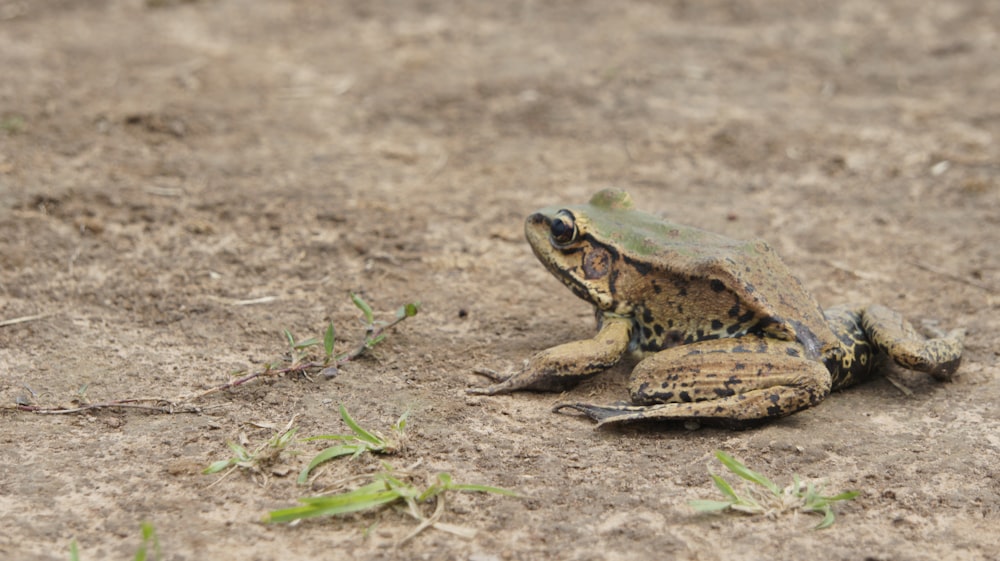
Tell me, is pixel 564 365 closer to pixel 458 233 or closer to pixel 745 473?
pixel 745 473

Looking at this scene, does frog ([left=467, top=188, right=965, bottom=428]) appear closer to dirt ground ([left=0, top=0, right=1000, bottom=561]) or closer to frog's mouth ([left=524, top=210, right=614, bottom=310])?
frog's mouth ([left=524, top=210, right=614, bottom=310])

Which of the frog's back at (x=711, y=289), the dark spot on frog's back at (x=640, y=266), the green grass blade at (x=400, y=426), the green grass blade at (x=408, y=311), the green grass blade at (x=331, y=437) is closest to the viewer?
the green grass blade at (x=331, y=437)

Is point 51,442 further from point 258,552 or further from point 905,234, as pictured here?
point 905,234

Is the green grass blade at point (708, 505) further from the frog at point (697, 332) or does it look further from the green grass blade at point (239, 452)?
the green grass blade at point (239, 452)

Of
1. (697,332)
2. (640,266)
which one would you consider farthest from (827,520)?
(640,266)

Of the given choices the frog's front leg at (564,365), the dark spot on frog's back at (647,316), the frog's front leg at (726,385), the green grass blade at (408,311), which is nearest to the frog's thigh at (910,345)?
the frog's front leg at (726,385)

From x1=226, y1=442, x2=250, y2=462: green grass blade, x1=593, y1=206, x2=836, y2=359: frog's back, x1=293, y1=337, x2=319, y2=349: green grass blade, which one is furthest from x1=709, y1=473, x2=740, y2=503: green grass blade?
x1=293, y1=337, x2=319, y2=349: green grass blade

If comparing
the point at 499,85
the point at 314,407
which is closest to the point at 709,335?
the point at 314,407
